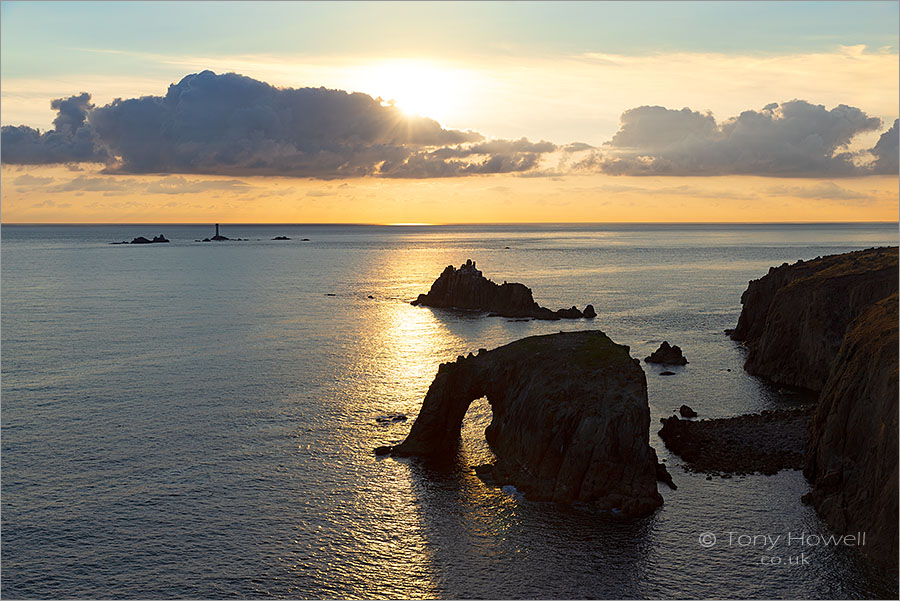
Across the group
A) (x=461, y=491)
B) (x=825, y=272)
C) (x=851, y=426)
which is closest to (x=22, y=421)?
(x=461, y=491)

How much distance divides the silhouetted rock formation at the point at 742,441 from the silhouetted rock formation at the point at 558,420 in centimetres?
743

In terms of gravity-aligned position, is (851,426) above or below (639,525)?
above

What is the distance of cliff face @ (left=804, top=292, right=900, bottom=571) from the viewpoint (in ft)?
172

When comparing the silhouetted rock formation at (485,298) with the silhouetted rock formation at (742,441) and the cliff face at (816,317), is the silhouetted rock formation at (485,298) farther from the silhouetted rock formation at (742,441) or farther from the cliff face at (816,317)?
Result: the silhouetted rock formation at (742,441)

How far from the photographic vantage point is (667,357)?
113562 millimetres

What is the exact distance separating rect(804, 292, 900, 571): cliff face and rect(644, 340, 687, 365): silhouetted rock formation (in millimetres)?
42680

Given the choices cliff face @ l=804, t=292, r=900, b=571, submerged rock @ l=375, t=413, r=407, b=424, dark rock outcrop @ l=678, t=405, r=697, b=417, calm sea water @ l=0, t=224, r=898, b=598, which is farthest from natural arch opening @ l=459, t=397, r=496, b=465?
cliff face @ l=804, t=292, r=900, b=571

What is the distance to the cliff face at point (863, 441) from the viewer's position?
5253 cm

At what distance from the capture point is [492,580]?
1973 inches

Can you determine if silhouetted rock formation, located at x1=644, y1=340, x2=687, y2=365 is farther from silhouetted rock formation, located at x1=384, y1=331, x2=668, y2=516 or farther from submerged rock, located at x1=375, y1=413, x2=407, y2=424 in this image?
submerged rock, located at x1=375, y1=413, x2=407, y2=424

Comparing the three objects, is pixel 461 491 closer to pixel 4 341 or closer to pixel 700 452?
pixel 700 452

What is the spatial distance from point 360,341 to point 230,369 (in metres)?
29.7

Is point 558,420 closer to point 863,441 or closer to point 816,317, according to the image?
point 863,441

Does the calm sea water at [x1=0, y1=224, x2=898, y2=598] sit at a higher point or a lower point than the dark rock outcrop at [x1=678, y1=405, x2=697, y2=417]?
lower
